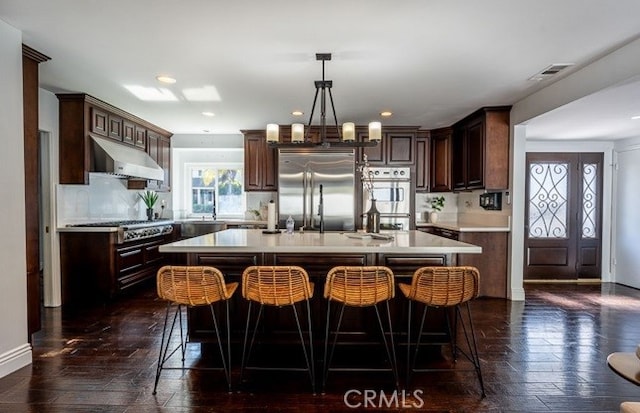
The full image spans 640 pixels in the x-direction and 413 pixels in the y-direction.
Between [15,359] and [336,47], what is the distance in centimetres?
337

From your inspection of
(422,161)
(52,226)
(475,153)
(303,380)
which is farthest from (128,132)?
(475,153)

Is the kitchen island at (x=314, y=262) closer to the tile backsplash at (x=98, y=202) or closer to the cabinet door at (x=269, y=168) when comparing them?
the tile backsplash at (x=98, y=202)

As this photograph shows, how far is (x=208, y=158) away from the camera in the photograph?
22.0 feet

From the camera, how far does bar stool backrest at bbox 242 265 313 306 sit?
7.49ft

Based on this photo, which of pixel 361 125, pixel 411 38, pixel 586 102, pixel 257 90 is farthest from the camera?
pixel 361 125

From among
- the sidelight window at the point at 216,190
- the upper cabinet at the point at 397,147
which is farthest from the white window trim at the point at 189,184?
the upper cabinet at the point at 397,147

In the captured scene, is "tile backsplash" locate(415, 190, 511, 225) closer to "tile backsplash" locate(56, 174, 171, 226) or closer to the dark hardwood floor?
the dark hardwood floor

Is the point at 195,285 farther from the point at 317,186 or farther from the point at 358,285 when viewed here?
the point at 317,186

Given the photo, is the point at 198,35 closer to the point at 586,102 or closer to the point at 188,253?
the point at 188,253

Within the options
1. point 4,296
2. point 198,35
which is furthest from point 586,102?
point 4,296

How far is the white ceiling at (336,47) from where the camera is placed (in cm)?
233

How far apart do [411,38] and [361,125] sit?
3.06m

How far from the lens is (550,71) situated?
338 centimetres

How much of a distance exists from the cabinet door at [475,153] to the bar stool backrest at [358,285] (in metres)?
3.19
